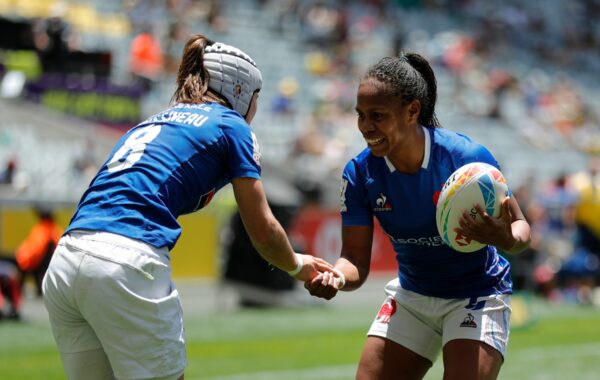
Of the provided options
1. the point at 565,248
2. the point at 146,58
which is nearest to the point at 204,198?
the point at 146,58

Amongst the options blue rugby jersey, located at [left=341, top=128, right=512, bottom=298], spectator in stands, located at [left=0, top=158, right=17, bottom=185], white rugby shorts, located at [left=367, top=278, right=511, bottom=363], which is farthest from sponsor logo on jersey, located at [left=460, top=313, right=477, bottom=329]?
spectator in stands, located at [left=0, top=158, right=17, bottom=185]

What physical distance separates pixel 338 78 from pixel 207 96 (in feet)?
67.0

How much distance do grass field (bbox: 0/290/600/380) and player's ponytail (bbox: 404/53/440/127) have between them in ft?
15.5

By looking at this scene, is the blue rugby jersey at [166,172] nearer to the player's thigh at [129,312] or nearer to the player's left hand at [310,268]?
the player's thigh at [129,312]

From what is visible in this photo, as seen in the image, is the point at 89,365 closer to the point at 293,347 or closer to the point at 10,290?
the point at 293,347

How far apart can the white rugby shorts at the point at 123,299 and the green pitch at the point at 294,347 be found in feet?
17.2

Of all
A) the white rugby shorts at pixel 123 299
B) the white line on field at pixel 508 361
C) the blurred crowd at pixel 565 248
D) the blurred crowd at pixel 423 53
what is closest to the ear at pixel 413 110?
the white rugby shorts at pixel 123 299

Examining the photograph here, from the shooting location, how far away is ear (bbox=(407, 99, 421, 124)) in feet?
16.3

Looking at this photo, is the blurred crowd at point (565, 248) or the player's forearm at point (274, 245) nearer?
the player's forearm at point (274, 245)

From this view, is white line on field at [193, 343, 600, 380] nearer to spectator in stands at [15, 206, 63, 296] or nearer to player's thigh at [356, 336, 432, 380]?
spectator in stands at [15, 206, 63, 296]

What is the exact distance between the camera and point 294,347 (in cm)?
1148

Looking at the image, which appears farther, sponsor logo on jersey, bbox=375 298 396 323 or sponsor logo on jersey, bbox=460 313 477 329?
sponsor logo on jersey, bbox=375 298 396 323

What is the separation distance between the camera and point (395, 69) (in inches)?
193

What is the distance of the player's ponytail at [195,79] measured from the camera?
4484 mm
